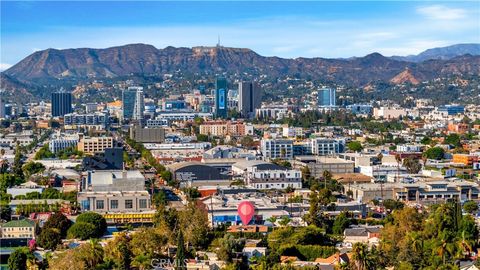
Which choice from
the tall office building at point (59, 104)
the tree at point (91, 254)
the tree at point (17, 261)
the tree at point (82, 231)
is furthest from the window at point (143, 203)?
the tall office building at point (59, 104)

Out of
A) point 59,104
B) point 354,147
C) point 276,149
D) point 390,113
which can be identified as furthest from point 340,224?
point 59,104

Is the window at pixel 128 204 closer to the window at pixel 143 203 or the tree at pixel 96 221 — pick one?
the window at pixel 143 203

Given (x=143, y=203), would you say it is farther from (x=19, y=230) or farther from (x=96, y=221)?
(x=19, y=230)

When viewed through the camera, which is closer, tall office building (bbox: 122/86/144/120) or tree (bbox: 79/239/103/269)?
tree (bbox: 79/239/103/269)

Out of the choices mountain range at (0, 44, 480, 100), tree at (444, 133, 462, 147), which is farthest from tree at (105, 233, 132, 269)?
mountain range at (0, 44, 480, 100)

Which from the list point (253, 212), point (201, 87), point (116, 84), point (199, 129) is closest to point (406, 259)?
point (253, 212)

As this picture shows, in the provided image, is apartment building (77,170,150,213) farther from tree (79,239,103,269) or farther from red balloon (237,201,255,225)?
tree (79,239,103,269)
